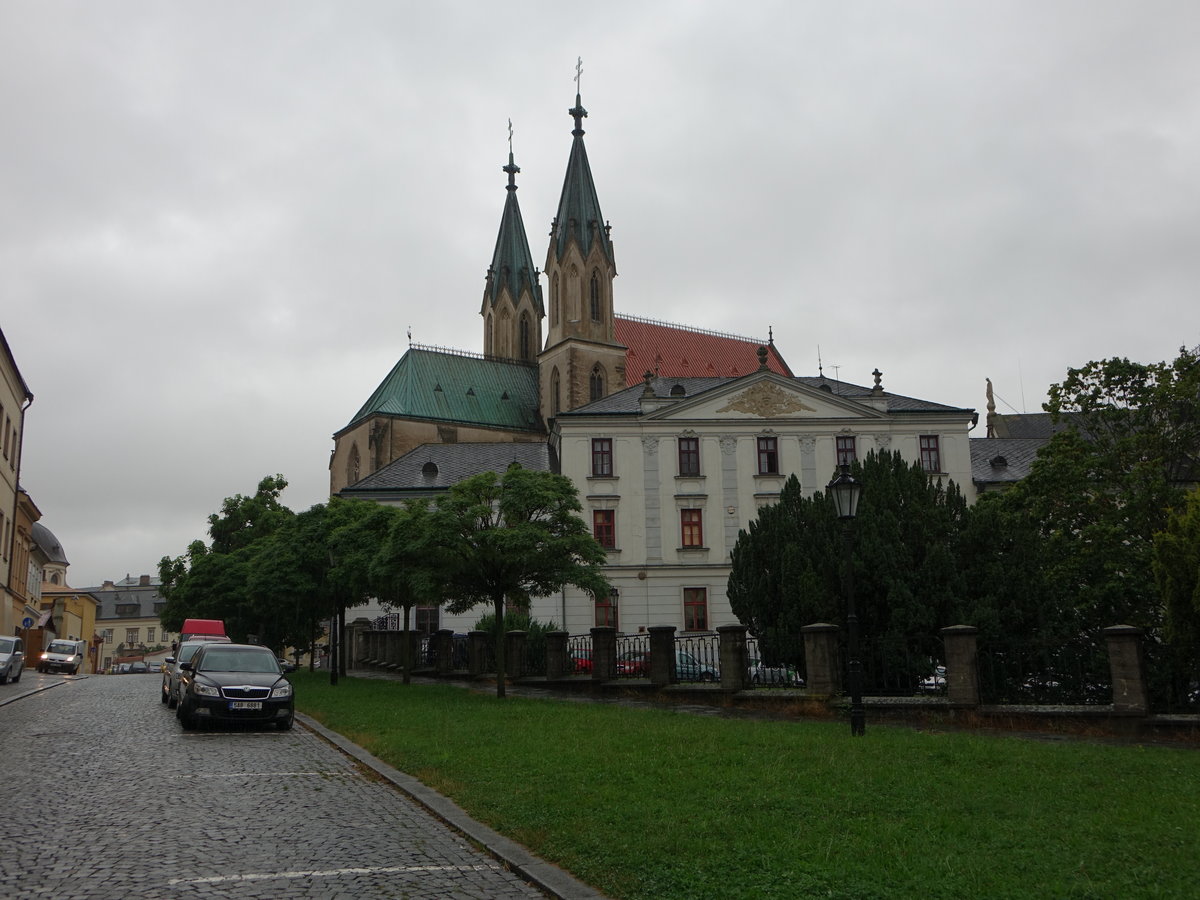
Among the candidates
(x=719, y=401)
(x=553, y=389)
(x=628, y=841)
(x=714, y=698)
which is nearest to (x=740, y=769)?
(x=628, y=841)

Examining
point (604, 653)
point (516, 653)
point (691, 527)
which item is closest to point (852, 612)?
point (604, 653)

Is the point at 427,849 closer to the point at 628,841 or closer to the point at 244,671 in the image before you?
the point at 628,841

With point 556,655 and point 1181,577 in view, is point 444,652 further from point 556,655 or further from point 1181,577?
point 1181,577

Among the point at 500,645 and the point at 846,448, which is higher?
the point at 846,448

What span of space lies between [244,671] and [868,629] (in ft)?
40.2

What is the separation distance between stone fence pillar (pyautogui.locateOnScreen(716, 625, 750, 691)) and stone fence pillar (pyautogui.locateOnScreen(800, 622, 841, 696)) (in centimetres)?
207

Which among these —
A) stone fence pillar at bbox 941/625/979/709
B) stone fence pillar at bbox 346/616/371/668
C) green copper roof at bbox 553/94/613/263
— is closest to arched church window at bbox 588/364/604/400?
green copper roof at bbox 553/94/613/263

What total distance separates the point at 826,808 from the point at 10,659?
30012 mm

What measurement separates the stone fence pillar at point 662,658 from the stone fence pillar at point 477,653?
8.68m

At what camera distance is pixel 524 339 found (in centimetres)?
8400

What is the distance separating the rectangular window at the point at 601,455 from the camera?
154 ft

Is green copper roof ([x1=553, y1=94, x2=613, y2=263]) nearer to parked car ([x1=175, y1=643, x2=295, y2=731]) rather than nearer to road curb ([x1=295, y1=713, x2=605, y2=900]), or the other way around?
parked car ([x1=175, y1=643, x2=295, y2=731])

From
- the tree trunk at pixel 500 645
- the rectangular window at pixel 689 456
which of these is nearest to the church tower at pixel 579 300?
the rectangular window at pixel 689 456

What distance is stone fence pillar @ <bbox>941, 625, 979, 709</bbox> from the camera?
663 inches
